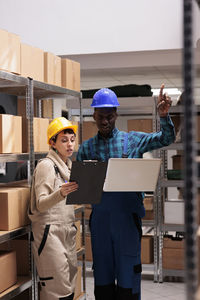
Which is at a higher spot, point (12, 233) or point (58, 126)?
point (58, 126)

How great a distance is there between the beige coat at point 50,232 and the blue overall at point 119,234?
0.84 ft

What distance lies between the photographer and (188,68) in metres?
1.26

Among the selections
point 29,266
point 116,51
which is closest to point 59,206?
point 29,266

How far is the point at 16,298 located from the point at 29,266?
1.41 feet

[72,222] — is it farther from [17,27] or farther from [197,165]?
[17,27]

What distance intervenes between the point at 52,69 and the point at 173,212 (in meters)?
2.54

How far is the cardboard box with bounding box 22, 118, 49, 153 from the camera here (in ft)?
13.4

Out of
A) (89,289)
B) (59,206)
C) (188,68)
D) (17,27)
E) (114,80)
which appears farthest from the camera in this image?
(114,80)

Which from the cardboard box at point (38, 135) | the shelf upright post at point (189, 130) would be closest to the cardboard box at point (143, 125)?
the cardboard box at point (38, 135)

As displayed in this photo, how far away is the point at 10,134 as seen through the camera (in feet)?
12.3

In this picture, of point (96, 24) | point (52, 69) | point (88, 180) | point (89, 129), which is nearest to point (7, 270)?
point (88, 180)

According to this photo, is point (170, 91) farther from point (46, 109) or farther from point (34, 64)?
point (34, 64)

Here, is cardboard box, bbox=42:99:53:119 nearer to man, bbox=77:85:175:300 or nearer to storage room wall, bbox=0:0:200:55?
storage room wall, bbox=0:0:200:55

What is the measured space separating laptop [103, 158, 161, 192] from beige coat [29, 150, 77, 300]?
47 centimetres
